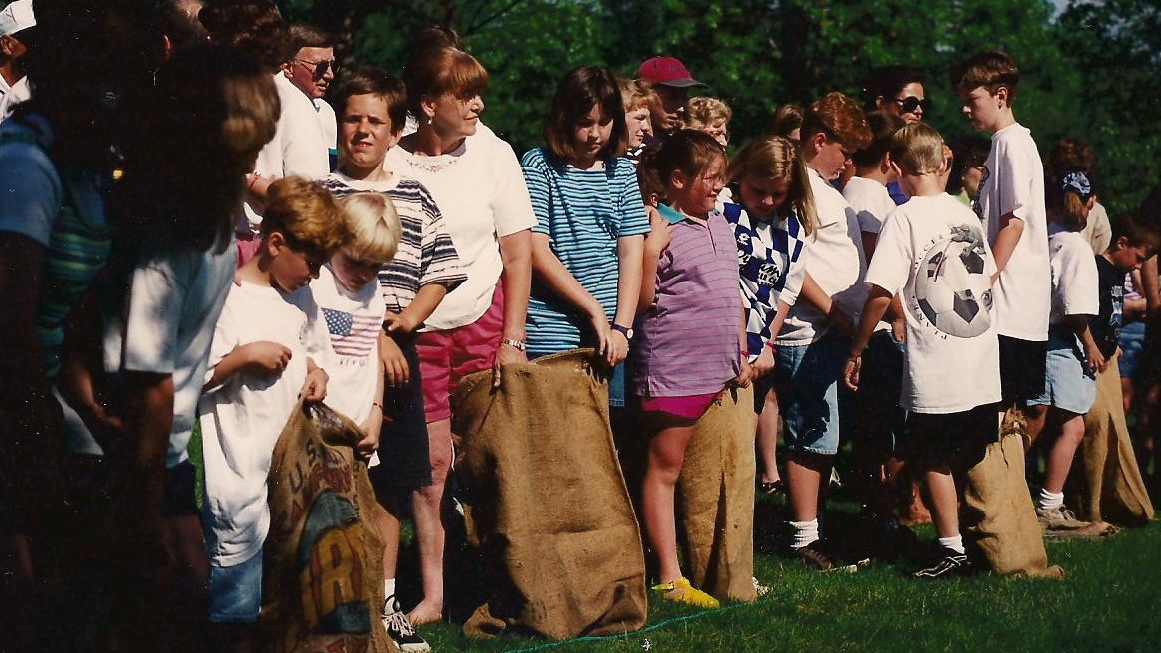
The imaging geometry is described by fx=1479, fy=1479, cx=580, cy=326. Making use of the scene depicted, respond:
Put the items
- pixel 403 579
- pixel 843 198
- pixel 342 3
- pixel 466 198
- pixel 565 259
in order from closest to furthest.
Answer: pixel 466 198 → pixel 565 259 → pixel 403 579 → pixel 843 198 → pixel 342 3

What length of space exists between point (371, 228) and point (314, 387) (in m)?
0.62

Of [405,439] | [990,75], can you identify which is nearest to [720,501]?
[405,439]

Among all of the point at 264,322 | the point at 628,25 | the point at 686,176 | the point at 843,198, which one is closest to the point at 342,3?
the point at 843,198

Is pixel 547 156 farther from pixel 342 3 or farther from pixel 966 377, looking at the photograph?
pixel 342 3

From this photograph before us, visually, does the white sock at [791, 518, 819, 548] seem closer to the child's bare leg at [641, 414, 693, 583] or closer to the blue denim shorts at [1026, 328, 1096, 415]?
the child's bare leg at [641, 414, 693, 583]

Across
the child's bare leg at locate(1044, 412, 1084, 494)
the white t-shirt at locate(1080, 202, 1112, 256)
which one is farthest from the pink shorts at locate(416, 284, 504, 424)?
the white t-shirt at locate(1080, 202, 1112, 256)

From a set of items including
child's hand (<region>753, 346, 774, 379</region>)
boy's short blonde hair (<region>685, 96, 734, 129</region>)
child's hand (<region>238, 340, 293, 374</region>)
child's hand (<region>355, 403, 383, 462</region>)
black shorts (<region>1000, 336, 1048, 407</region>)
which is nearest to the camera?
child's hand (<region>238, 340, 293, 374</region>)

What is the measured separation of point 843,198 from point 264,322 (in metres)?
4.11

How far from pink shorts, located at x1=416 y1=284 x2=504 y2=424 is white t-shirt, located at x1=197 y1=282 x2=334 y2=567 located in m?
1.16

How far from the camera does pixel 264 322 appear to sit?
14.0 ft

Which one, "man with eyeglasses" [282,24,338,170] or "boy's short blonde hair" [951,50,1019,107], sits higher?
"boy's short blonde hair" [951,50,1019,107]

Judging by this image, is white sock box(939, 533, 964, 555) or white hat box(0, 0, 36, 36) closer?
white hat box(0, 0, 36, 36)

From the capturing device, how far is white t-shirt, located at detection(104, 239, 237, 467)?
3152mm

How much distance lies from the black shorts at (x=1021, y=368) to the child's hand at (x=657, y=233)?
6.95ft
